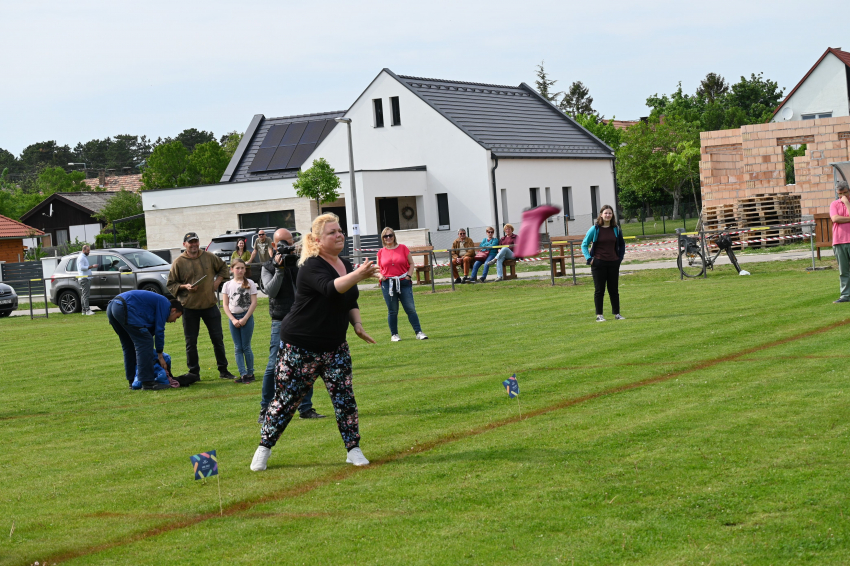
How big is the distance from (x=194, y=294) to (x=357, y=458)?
19.7 ft

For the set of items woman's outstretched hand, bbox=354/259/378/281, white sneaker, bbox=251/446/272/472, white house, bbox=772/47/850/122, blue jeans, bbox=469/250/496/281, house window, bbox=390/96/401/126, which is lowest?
white sneaker, bbox=251/446/272/472

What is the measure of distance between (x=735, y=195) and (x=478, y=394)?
27478 mm

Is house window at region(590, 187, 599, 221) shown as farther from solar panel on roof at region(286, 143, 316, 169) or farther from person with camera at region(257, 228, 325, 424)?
person with camera at region(257, 228, 325, 424)

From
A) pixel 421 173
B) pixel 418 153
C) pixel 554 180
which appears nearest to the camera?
pixel 421 173

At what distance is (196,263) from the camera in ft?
42.1

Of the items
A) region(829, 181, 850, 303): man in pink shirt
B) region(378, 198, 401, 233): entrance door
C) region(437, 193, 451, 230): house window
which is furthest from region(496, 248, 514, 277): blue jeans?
region(378, 198, 401, 233): entrance door

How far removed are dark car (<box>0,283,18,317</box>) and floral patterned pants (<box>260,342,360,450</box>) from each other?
2595 cm

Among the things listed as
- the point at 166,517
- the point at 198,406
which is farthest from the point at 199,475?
the point at 198,406

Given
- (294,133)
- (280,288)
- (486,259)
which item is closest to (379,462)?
(280,288)

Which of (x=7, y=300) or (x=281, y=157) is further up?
(x=281, y=157)

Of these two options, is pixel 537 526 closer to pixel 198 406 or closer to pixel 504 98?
pixel 198 406

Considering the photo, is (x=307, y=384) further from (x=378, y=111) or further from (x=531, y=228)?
(x=378, y=111)

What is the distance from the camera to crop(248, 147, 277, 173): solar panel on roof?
52.3 m

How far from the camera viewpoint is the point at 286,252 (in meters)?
9.21
